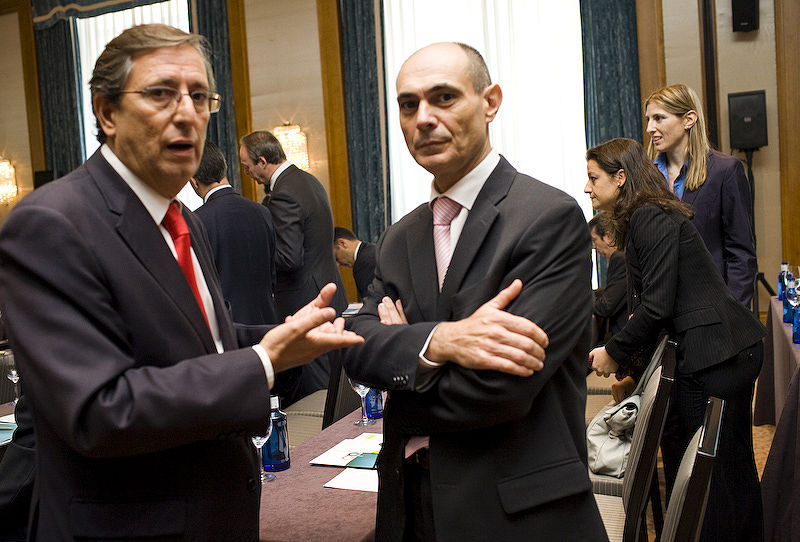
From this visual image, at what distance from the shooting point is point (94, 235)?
123cm

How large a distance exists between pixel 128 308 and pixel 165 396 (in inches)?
7.0

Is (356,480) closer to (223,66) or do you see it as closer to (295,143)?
(295,143)

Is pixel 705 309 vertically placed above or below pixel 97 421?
below

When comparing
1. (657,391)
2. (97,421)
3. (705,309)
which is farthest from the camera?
(705,309)

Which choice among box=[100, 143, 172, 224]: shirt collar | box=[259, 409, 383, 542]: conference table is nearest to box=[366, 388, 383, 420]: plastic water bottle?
box=[259, 409, 383, 542]: conference table

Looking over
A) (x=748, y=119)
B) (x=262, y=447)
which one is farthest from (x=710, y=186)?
(x=748, y=119)

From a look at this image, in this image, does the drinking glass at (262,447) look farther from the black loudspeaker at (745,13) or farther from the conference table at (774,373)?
the black loudspeaker at (745,13)

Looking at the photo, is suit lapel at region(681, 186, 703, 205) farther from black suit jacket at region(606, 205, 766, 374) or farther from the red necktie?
the red necktie

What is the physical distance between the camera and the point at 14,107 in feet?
31.0

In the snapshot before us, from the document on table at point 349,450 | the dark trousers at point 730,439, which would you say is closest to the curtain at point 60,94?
the document on table at point 349,450

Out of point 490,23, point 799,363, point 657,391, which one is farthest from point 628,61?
point 657,391

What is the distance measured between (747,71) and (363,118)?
3.72 m

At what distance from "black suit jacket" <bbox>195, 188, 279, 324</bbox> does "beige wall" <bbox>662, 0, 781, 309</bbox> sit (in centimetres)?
429

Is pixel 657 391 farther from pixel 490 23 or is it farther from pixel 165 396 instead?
pixel 490 23
